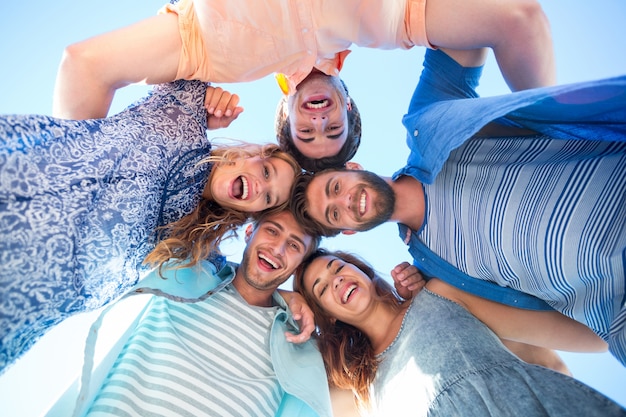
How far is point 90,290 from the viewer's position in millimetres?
1461

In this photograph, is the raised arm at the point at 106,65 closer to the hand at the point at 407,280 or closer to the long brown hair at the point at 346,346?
the long brown hair at the point at 346,346

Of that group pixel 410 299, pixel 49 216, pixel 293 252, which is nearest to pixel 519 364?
pixel 410 299

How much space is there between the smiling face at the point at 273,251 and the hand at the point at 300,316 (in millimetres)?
104

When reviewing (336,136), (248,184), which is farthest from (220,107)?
(336,136)

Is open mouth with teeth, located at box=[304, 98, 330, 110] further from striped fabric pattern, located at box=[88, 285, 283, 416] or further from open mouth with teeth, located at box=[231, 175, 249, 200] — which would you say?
striped fabric pattern, located at box=[88, 285, 283, 416]

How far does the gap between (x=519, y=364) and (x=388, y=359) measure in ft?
1.98

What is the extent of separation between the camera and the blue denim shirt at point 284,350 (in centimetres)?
184

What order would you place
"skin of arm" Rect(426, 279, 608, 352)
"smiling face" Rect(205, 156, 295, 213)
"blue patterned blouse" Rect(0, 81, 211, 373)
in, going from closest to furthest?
"blue patterned blouse" Rect(0, 81, 211, 373), "skin of arm" Rect(426, 279, 608, 352), "smiling face" Rect(205, 156, 295, 213)

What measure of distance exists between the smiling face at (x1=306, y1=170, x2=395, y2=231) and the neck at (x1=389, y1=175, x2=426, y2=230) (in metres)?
0.03

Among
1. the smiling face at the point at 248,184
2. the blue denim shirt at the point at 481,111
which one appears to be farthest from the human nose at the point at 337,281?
the blue denim shirt at the point at 481,111

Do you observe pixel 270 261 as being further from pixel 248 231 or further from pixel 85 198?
pixel 85 198

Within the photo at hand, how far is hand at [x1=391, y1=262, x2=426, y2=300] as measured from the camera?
2072 millimetres

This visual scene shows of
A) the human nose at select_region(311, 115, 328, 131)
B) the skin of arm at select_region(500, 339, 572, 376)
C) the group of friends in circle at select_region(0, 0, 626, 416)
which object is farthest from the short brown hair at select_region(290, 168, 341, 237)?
the skin of arm at select_region(500, 339, 572, 376)

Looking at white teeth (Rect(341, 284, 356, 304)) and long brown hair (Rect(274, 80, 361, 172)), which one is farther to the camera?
long brown hair (Rect(274, 80, 361, 172))
